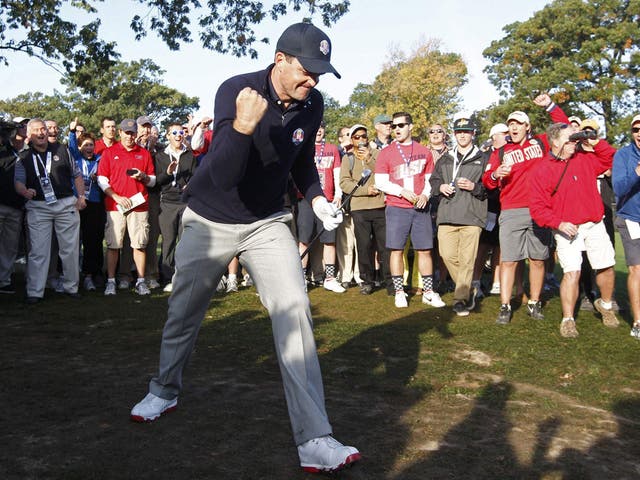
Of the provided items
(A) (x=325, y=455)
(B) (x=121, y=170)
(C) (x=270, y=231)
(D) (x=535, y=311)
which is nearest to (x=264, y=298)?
(C) (x=270, y=231)

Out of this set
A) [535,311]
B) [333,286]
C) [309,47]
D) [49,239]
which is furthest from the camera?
[333,286]

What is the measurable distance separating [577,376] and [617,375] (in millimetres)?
370

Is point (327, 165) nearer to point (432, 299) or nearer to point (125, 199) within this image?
point (432, 299)

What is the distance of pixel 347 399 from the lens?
5.18m

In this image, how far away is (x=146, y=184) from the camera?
10.3 meters

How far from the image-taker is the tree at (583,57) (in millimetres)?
43500

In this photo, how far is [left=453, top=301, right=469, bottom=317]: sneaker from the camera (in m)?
8.88

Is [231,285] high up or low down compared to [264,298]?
down

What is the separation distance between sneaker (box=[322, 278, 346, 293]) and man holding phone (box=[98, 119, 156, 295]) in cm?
271

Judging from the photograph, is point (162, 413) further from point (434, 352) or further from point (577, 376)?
point (577, 376)

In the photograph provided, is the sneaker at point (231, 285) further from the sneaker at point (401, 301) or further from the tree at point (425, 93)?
the tree at point (425, 93)

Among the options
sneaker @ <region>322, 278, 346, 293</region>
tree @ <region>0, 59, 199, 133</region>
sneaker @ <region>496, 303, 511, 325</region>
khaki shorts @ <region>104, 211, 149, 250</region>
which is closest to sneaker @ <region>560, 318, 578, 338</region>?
sneaker @ <region>496, 303, 511, 325</region>

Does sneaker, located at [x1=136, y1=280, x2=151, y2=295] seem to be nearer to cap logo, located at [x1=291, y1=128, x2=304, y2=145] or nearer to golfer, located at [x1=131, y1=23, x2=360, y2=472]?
golfer, located at [x1=131, y1=23, x2=360, y2=472]

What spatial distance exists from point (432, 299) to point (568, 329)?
230cm
